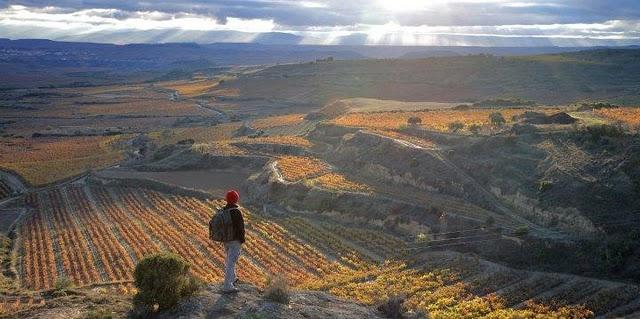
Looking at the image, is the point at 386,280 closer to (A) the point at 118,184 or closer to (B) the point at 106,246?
(B) the point at 106,246

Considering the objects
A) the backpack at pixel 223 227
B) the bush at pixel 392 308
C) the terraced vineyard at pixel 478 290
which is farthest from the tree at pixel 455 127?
the backpack at pixel 223 227

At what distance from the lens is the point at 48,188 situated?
59.8 meters

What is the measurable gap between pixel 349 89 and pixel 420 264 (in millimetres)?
121312

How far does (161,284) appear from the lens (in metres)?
14.6

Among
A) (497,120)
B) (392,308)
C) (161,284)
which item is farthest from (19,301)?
(497,120)

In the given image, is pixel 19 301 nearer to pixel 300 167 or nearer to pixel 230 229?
pixel 230 229

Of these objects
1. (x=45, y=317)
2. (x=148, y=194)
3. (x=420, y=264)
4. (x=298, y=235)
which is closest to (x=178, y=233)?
(x=298, y=235)

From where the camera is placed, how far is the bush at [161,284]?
48.1 ft

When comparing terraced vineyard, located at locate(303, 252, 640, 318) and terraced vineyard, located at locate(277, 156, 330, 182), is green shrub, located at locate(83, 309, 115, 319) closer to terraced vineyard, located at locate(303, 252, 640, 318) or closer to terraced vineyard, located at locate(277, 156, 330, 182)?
terraced vineyard, located at locate(303, 252, 640, 318)

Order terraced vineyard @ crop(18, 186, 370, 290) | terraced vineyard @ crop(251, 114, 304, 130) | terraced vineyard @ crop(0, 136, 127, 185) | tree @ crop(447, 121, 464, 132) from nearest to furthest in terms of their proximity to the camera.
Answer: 1. terraced vineyard @ crop(18, 186, 370, 290)
2. tree @ crop(447, 121, 464, 132)
3. terraced vineyard @ crop(0, 136, 127, 185)
4. terraced vineyard @ crop(251, 114, 304, 130)

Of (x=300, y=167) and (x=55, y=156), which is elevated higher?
(x=300, y=167)

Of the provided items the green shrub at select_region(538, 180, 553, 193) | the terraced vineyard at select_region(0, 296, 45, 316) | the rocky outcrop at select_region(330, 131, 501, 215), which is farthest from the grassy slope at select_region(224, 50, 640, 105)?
the terraced vineyard at select_region(0, 296, 45, 316)

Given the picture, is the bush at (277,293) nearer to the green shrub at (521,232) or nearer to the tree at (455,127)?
the green shrub at (521,232)

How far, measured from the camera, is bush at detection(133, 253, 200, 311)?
14.6 m
